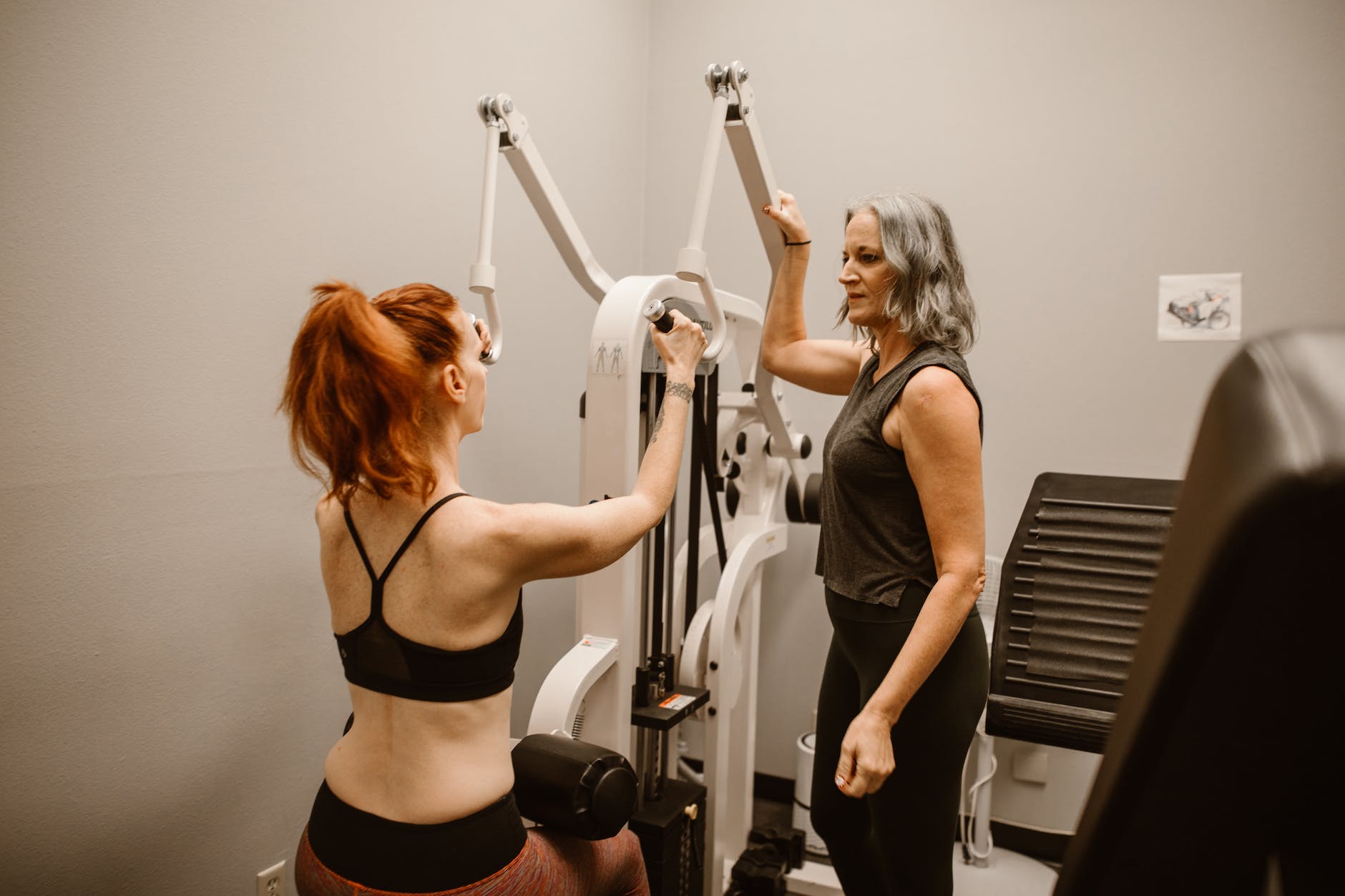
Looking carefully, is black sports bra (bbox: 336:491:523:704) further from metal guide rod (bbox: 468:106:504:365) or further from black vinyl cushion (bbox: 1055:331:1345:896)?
black vinyl cushion (bbox: 1055:331:1345:896)

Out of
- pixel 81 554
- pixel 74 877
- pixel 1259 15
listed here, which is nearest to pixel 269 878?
pixel 74 877

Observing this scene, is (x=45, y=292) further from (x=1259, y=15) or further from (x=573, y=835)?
(x=1259, y=15)

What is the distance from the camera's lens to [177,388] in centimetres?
152

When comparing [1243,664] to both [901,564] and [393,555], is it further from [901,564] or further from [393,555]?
[901,564]

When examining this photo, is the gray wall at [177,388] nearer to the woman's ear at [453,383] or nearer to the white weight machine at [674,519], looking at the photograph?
the white weight machine at [674,519]

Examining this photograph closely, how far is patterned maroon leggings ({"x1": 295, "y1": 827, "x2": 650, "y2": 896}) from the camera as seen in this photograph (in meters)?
1.09

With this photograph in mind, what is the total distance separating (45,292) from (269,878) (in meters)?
1.20

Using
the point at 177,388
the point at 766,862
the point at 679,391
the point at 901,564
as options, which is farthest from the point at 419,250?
the point at 766,862

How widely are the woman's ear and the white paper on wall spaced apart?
2161 millimetres

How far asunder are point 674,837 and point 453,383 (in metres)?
1.15

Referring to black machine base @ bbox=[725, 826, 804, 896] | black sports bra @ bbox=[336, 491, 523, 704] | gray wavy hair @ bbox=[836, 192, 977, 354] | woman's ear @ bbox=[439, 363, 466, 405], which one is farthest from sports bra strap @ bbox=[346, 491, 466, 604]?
black machine base @ bbox=[725, 826, 804, 896]

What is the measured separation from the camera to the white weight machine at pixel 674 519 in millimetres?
1556

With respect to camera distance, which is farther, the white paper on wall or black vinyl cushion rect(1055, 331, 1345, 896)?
the white paper on wall

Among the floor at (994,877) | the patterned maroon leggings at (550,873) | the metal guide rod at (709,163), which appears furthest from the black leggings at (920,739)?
the floor at (994,877)
